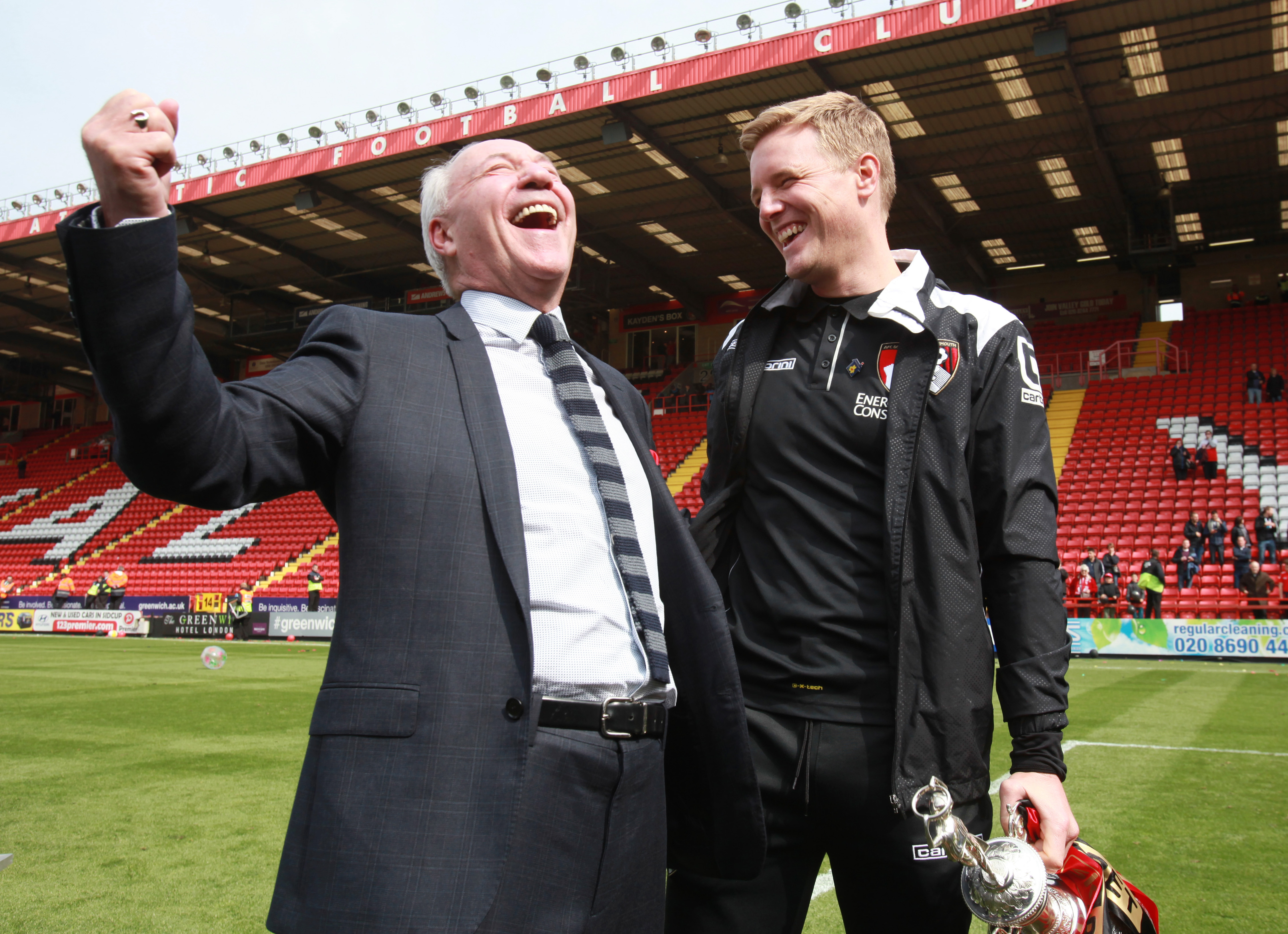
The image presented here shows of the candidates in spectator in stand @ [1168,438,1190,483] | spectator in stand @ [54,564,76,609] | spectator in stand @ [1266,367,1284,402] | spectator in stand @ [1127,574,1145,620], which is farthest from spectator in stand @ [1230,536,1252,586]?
spectator in stand @ [54,564,76,609]

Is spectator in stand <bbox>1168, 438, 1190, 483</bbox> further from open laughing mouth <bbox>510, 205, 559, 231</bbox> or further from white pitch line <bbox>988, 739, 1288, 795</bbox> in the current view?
open laughing mouth <bbox>510, 205, 559, 231</bbox>

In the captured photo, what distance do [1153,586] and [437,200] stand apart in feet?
57.3

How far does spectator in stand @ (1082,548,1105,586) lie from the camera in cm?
1741

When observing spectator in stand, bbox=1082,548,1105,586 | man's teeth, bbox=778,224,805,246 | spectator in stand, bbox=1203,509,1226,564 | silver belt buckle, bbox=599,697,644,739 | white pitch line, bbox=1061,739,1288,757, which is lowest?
white pitch line, bbox=1061,739,1288,757

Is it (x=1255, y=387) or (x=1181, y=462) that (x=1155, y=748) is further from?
(x=1255, y=387)

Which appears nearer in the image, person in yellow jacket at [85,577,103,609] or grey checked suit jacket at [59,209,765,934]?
grey checked suit jacket at [59,209,765,934]

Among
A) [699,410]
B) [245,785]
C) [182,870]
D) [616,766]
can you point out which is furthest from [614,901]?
[699,410]

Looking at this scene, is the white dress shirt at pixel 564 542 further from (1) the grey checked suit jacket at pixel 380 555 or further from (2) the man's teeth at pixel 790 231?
(2) the man's teeth at pixel 790 231

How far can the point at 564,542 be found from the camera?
5.24ft

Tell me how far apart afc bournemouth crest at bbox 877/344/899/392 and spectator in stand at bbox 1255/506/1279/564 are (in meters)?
18.4

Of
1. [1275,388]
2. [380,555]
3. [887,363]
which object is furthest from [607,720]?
[1275,388]

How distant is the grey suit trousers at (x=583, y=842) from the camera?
142 centimetres

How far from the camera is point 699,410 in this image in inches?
1237

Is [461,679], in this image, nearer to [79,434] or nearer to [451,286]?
[451,286]
